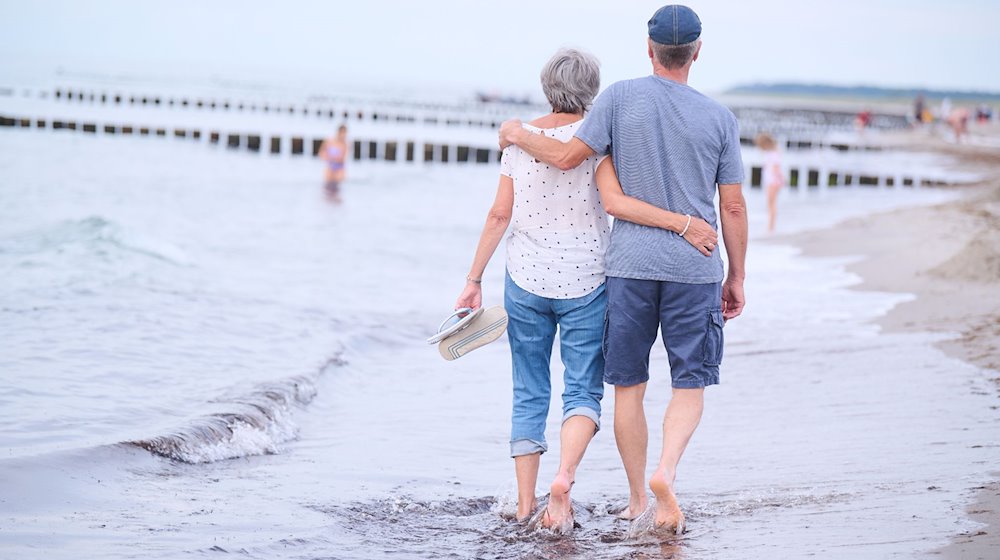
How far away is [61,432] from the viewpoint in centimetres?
537

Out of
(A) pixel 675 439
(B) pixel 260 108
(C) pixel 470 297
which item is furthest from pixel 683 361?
(B) pixel 260 108

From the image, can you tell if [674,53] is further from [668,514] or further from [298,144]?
[298,144]

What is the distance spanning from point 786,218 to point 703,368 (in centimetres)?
1686

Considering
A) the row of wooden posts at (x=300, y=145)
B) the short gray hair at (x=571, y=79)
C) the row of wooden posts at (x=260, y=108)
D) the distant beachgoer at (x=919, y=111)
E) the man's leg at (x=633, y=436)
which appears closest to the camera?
the short gray hair at (x=571, y=79)

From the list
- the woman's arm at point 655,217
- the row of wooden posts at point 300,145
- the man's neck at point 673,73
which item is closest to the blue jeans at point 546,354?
the woman's arm at point 655,217

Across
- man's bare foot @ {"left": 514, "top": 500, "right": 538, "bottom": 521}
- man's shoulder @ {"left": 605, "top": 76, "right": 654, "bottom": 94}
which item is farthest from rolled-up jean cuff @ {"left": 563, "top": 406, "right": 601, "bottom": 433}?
man's shoulder @ {"left": 605, "top": 76, "right": 654, "bottom": 94}

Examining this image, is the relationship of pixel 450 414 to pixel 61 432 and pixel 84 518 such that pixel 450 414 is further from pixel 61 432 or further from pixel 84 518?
pixel 84 518

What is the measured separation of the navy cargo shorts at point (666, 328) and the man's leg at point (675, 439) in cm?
6

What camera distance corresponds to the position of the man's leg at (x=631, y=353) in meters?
3.73

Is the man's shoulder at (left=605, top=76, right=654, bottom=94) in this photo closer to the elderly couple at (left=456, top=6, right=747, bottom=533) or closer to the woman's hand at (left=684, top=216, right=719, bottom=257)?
the elderly couple at (left=456, top=6, right=747, bottom=533)

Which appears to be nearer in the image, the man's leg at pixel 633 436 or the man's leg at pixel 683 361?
the man's leg at pixel 683 361

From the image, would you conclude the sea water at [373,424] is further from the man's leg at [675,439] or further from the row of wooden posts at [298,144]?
the row of wooden posts at [298,144]

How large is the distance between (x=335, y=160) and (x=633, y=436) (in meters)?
20.2

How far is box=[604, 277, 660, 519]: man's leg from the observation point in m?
3.73
